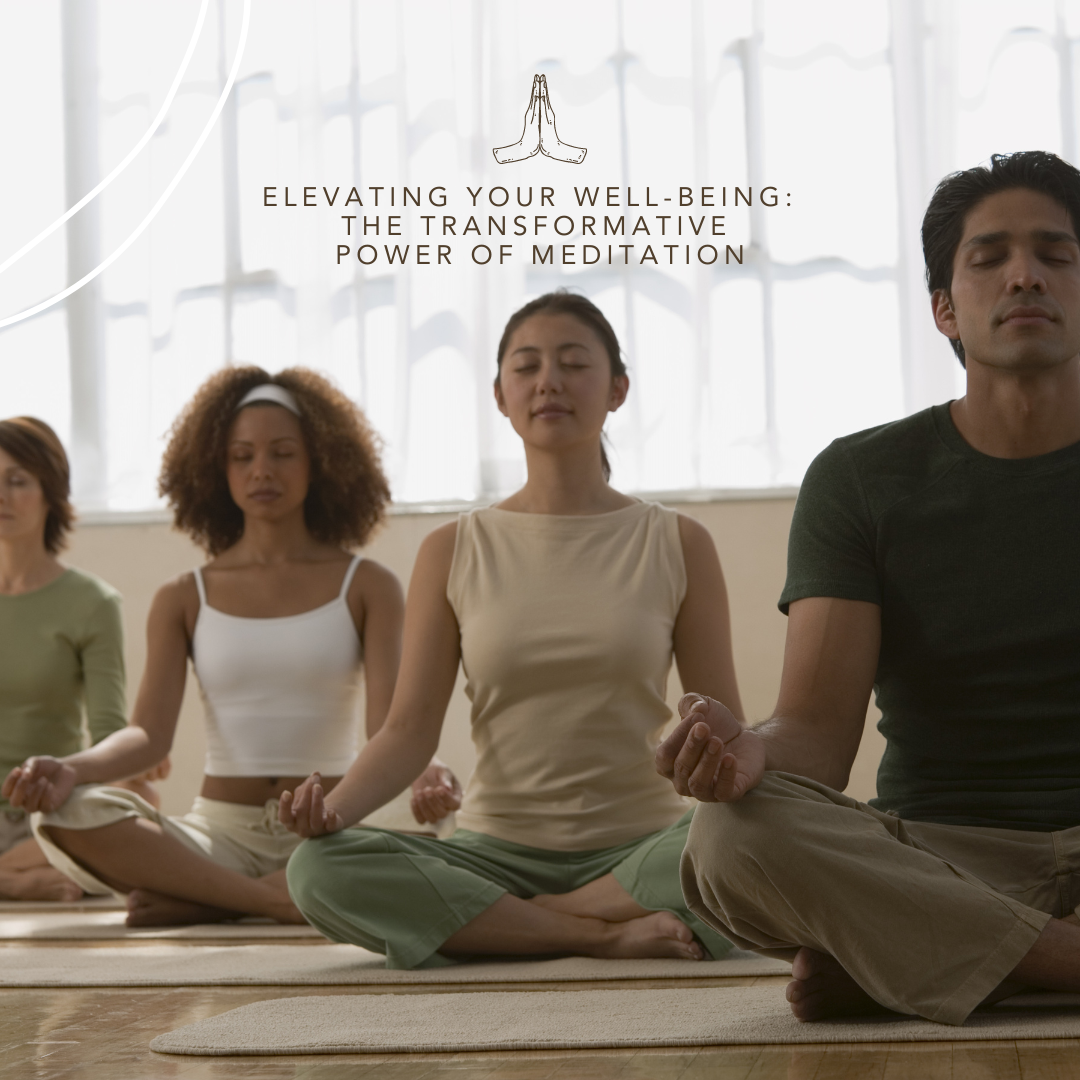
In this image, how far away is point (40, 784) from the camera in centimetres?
199

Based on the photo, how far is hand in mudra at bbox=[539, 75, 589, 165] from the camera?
3252 millimetres

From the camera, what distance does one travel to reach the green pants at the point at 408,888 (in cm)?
160

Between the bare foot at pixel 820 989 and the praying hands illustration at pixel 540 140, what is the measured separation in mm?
2415

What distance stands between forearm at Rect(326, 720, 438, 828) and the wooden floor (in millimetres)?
478

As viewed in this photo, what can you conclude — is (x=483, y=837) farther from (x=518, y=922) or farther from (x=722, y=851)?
(x=722, y=851)

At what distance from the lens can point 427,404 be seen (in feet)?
10.6

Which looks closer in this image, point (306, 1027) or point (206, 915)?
point (306, 1027)

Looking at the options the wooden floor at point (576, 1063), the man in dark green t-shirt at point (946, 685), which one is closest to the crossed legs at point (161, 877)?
the wooden floor at point (576, 1063)

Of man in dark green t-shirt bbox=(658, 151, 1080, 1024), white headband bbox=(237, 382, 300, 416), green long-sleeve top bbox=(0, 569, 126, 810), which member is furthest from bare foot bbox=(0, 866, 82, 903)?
man in dark green t-shirt bbox=(658, 151, 1080, 1024)

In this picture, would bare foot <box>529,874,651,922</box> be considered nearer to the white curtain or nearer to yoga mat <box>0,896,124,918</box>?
yoga mat <box>0,896,124,918</box>

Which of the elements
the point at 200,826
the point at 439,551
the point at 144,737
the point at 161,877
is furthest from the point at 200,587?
the point at 439,551

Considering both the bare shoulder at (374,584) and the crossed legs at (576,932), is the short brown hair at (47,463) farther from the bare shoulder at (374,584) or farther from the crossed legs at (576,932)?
the crossed legs at (576,932)

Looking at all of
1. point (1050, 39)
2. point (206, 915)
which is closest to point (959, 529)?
point (206, 915)

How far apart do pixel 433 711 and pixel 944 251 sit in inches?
32.7
